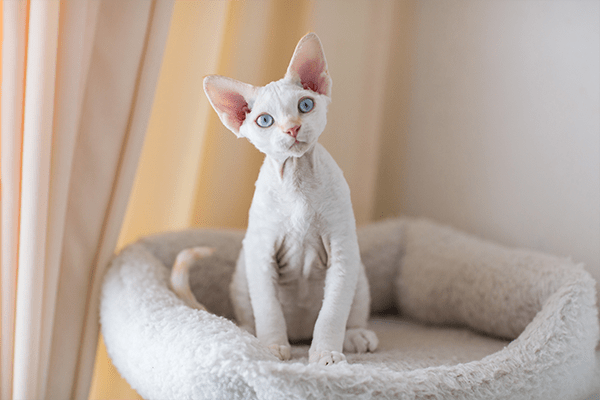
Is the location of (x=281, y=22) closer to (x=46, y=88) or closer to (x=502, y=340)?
(x=46, y=88)

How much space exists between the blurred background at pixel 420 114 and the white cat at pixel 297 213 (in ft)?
0.63

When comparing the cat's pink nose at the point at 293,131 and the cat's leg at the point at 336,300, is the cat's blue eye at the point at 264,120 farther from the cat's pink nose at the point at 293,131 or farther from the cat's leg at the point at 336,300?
the cat's leg at the point at 336,300

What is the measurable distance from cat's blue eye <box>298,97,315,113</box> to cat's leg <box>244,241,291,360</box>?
27 centimetres

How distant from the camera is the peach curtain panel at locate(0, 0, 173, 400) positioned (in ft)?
2.86

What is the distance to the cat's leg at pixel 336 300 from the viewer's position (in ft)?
2.58

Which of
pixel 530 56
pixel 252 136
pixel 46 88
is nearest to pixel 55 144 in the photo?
pixel 46 88

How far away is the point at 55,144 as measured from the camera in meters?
0.93

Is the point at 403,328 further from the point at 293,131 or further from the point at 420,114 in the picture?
the point at 293,131

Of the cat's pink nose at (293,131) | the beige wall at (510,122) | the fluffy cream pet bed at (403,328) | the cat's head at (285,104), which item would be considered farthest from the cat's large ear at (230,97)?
the beige wall at (510,122)

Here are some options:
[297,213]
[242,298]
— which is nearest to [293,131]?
[297,213]

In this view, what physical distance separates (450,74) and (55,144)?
101 cm

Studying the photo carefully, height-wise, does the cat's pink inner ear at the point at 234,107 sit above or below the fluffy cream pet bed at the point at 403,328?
above

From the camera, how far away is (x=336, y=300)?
0.81 meters

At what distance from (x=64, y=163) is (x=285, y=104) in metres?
0.52
